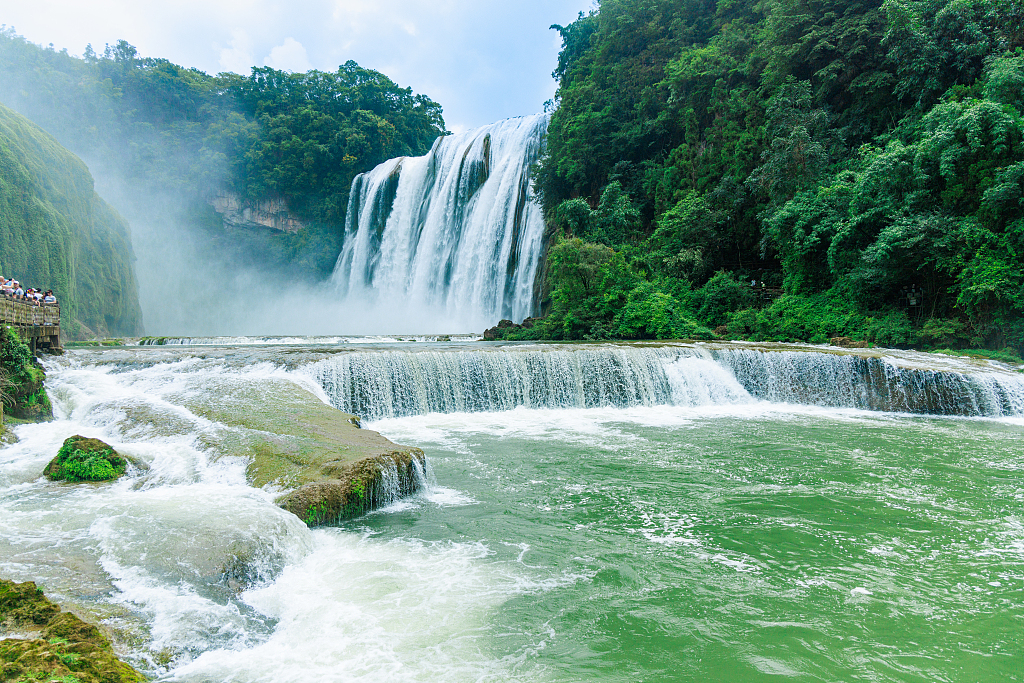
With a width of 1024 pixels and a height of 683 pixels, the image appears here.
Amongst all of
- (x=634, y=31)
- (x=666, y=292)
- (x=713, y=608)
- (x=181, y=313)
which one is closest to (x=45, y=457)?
(x=713, y=608)

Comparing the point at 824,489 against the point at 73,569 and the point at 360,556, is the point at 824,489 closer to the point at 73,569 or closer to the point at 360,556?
the point at 360,556

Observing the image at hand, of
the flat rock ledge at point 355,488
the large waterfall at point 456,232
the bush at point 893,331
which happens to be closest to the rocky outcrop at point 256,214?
the large waterfall at point 456,232

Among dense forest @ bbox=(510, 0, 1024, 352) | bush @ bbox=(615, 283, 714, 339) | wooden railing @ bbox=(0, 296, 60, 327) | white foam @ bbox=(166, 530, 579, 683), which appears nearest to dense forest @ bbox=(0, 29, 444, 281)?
dense forest @ bbox=(510, 0, 1024, 352)

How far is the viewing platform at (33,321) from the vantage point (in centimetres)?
903

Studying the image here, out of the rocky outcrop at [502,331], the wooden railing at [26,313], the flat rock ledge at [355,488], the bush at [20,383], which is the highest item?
the wooden railing at [26,313]

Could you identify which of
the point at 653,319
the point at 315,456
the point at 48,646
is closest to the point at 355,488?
the point at 315,456

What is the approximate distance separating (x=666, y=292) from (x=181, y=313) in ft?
106

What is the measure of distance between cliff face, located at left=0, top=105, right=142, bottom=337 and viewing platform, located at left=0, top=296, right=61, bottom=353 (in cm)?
988

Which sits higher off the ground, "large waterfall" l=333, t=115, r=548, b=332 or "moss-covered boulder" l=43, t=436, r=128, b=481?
"large waterfall" l=333, t=115, r=548, b=332

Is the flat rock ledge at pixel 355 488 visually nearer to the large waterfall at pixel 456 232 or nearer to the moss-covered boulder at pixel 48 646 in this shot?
the moss-covered boulder at pixel 48 646

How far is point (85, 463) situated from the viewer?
529 centimetres

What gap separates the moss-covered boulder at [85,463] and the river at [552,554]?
18cm

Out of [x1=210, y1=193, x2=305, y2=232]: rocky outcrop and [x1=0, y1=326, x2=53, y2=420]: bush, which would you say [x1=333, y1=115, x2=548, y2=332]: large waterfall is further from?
[x1=0, y1=326, x2=53, y2=420]: bush

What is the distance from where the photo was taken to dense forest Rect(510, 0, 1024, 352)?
1264 centimetres
